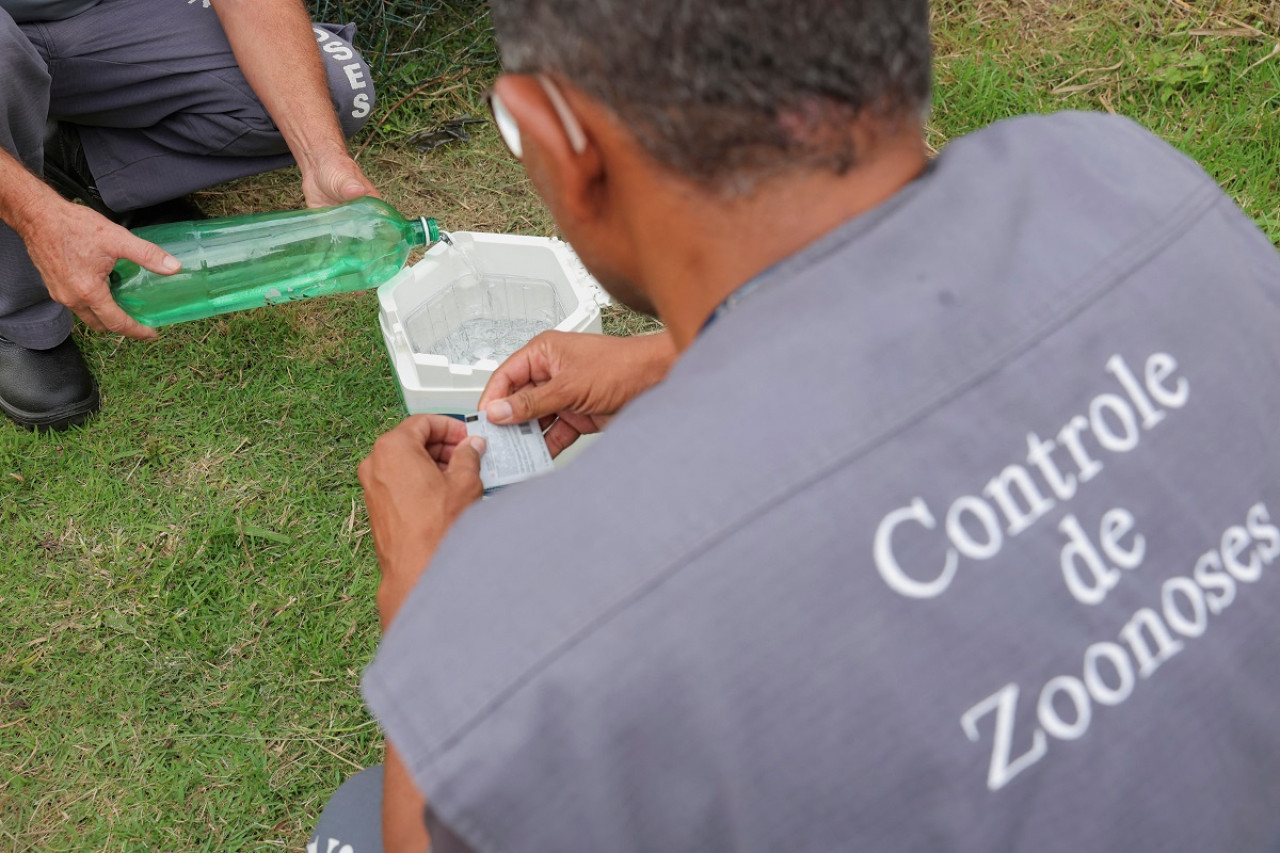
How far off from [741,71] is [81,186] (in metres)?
2.30

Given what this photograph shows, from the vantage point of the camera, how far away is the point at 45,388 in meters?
2.29

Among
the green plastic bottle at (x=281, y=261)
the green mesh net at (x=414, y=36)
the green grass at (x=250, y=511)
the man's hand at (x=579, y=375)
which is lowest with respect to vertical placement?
the green grass at (x=250, y=511)

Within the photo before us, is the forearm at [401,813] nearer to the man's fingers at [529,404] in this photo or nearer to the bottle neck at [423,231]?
the man's fingers at [529,404]

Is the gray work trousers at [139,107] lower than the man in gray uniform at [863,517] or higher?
A: lower

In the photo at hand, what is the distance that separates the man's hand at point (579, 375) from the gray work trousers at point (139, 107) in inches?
47.4

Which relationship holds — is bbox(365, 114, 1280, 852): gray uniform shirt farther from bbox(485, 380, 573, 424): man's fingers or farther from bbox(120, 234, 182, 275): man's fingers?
bbox(120, 234, 182, 275): man's fingers

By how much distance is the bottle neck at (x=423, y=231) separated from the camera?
219 cm

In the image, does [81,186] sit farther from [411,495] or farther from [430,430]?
[411,495]

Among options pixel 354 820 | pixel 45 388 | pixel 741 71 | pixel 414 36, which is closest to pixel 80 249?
pixel 45 388

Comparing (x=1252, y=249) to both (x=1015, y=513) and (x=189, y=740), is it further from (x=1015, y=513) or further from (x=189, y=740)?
(x=189, y=740)

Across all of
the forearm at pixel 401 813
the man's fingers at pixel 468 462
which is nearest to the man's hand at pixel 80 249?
the man's fingers at pixel 468 462

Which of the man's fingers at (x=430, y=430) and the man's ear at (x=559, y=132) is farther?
the man's fingers at (x=430, y=430)

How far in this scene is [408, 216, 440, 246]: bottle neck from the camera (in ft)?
7.17

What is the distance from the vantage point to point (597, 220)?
1048 millimetres
